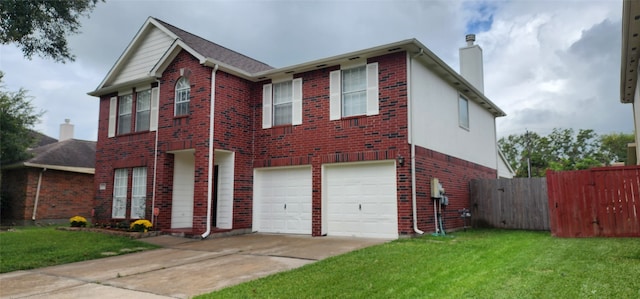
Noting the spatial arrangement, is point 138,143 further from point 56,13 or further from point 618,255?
point 618,255

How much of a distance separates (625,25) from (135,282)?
9.37 metres

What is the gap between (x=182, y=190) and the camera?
14.3 m

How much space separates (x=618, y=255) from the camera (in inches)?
274

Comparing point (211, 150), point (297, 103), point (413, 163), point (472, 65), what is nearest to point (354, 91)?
point (297, 103)

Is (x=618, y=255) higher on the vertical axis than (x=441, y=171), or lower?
A: lower

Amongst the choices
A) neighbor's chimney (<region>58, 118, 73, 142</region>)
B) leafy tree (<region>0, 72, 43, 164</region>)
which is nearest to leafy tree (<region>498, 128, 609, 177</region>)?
neighbor's chimney (<region>58, 118, 73, 142</region>)

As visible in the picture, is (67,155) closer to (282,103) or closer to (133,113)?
(133,113)

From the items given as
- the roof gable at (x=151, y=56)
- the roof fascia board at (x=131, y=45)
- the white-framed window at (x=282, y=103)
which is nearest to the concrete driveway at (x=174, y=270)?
the white-framed window at (x=282, y=103)

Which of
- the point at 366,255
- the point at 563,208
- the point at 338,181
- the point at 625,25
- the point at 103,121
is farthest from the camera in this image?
the point at 103,121

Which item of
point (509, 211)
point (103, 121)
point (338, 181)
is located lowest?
point (509, 211)

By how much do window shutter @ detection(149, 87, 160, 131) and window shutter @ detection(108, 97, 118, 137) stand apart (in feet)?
7.43

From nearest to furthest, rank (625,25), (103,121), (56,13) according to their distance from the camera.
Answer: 1. (625,25)
2. (56,13)
3. (103,121)

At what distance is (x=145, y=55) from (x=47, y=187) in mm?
8883

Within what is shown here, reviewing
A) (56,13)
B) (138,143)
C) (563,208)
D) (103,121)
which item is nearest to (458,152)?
(563,208)
